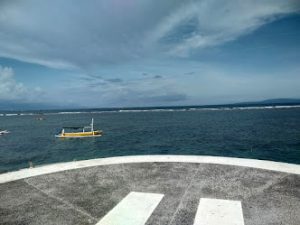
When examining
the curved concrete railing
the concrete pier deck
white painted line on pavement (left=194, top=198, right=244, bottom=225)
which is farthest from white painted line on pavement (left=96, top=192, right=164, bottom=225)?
the curved concrete railing

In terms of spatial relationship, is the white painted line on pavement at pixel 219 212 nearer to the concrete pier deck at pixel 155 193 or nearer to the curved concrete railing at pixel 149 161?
the concrete pier deck at pixel 155 193

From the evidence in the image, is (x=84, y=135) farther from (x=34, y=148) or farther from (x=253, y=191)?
(x=253, y=191)

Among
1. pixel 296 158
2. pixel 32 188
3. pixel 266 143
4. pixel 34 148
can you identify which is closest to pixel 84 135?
pixel 34 148

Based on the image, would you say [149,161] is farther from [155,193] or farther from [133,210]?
[133,210]

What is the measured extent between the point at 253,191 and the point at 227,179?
0.88 metres

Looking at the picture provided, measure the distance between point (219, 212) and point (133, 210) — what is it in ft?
5.14

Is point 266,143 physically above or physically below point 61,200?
below

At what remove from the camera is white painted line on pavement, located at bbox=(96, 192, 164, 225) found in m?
4.65

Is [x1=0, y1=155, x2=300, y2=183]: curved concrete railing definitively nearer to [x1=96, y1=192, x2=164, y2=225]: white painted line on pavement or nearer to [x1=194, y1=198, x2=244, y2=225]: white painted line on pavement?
[x1=194, y1=198, x2=244, y2=225]: white painted line on pavement

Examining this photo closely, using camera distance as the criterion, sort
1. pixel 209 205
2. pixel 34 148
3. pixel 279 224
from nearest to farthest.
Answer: pixel 279 224
pixel 209 205
pixel 34 148

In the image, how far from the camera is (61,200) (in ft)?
18.5

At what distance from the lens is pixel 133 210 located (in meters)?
5.07

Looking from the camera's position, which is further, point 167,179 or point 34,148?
point 34,148

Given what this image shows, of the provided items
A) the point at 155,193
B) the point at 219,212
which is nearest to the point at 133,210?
the point at 155,193
